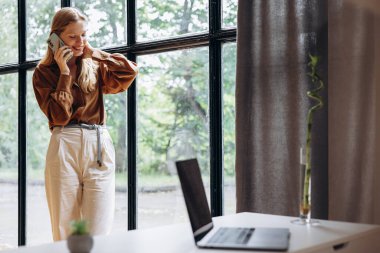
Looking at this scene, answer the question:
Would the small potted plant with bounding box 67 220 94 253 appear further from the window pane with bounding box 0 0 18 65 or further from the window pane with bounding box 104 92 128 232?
the window pane with bounding box 0 0 18 65

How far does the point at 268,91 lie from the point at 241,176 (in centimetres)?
45

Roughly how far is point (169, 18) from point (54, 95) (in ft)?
3.10

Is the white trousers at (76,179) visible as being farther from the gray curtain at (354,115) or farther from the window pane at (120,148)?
the gray curtain at (354,115)

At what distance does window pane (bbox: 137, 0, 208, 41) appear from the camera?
352 cm

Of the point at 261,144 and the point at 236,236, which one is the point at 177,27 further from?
the point at 236,236

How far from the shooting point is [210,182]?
340cm

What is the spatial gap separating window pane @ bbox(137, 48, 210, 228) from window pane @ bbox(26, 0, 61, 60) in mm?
1110

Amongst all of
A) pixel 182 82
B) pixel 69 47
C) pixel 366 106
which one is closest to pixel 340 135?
pixel 366 106

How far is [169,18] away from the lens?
369cm

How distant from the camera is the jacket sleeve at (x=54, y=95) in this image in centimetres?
312

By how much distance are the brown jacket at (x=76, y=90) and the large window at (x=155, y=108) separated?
A: 15.7 inches

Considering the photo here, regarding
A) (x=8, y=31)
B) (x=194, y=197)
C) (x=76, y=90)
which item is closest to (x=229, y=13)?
(x=76, y=90)

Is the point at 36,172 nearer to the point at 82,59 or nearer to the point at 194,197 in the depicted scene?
the point at 82,59

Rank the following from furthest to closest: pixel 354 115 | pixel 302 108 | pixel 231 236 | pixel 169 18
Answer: pixel 169 18 < pixel 302 108 < pixel 354 115 < pixel 231 236
